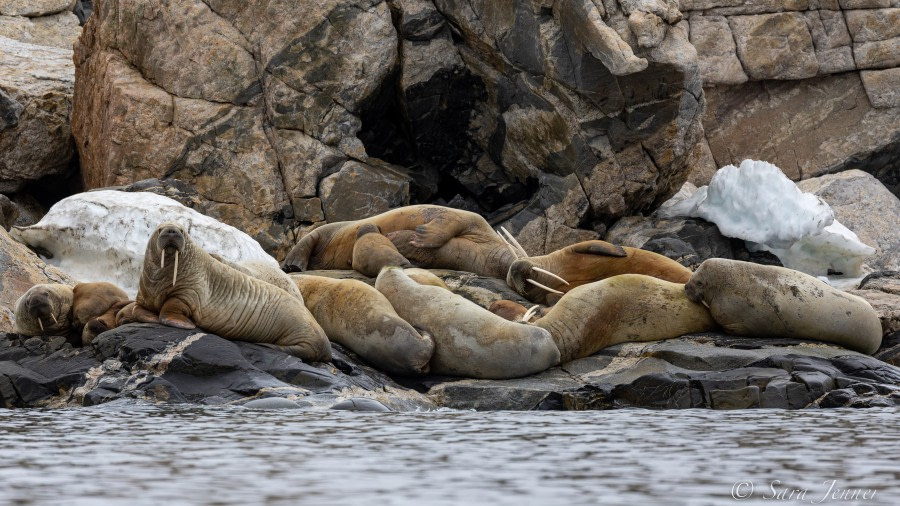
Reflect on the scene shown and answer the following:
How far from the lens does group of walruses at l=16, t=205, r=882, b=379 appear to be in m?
8.71

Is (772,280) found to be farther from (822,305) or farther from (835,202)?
(835,202)

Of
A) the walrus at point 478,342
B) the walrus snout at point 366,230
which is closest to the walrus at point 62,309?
the walrus at point 478,342

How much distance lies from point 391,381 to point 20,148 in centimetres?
915

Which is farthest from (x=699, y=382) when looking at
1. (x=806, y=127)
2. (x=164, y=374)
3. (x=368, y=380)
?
(x=806, y=127)

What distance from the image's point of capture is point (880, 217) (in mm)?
17578

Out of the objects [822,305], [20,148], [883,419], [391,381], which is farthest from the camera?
[20,148]

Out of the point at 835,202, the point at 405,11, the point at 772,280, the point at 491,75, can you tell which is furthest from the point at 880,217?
the point at 772,280

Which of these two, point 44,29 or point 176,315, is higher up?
point 44,29

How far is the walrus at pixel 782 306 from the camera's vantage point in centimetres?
976

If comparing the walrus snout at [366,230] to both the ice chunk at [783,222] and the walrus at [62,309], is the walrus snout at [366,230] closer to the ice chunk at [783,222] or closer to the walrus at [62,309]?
the walrus at [62,309]

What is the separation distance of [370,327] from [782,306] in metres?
3.27

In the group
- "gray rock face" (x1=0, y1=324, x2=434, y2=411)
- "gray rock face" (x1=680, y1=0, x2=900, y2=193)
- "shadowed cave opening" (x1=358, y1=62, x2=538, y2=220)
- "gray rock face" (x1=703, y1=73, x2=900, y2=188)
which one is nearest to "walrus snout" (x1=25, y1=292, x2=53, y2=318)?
"gray rock face" (x1=0, y1=324, x2=434, y2=411)

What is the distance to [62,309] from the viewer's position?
8789 mm

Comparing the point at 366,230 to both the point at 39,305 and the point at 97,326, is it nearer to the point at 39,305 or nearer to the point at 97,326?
the point at 97,326
